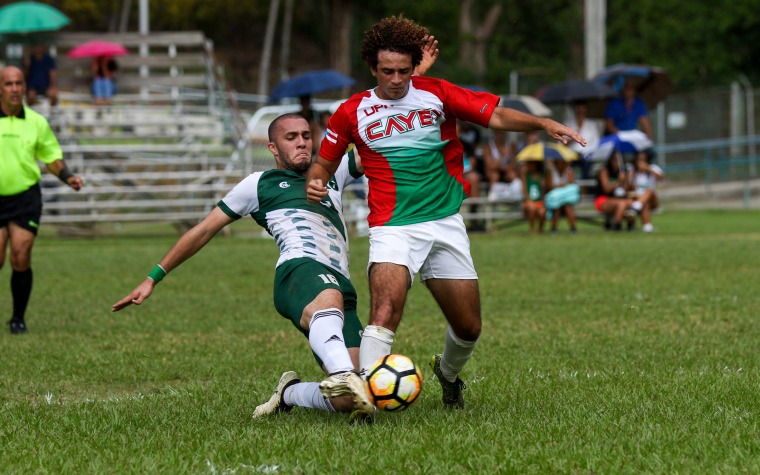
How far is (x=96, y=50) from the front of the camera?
2658 centimetres

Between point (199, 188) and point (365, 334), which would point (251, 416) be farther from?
point (199, 188)

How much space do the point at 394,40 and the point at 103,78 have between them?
827 inches

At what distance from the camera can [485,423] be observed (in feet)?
17.5

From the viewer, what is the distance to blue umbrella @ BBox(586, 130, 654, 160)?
800 inches

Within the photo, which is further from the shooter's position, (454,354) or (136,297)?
(454,354)

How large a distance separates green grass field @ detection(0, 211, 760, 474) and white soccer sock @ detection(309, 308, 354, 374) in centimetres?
29

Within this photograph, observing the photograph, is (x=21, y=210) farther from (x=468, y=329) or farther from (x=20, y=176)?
(x=468, y=329)

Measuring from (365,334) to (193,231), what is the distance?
1.04 meters

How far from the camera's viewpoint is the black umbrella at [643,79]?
2338 cm

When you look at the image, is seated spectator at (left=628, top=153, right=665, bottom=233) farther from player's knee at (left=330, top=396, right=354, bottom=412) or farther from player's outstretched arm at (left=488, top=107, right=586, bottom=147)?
player's knee at (left=330, top=396, right=354, bottom=412)

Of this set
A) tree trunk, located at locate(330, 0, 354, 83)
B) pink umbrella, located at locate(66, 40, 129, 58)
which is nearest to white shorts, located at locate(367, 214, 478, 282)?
pink umbrella, located at locate(66, 40, 129, 58)

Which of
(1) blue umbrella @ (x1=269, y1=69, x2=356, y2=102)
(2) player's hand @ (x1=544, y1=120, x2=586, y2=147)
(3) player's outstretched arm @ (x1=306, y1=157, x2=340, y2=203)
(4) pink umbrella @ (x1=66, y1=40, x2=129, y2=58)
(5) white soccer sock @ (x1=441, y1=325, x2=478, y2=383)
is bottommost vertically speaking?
(5) white soccer sock @ (x1=441, y1=325, x2=478, y2=383)

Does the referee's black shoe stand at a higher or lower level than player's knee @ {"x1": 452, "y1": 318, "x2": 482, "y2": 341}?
lower

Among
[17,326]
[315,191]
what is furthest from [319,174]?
[17,326]
